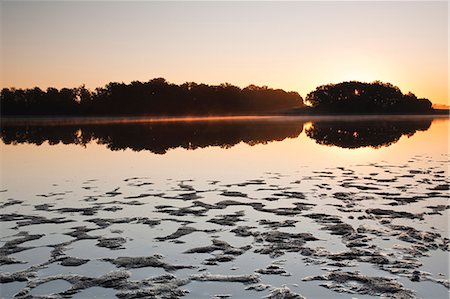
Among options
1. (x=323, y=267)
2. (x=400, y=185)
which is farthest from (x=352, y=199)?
(x=323, y=267)

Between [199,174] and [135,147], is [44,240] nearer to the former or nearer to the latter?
[199,174]

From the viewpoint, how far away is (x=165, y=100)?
178 metres

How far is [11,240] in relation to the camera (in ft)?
31.9

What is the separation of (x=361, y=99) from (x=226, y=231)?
593 ft

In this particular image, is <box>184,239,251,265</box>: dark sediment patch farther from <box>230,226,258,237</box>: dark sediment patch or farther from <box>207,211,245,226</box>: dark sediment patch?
<box>207,211,245,226</box>: dark sediment patch

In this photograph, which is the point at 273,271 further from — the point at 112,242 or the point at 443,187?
the point at 443,187

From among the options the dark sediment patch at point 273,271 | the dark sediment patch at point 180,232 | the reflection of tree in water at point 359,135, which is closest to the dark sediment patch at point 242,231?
the dark sediment patch at point 180,232

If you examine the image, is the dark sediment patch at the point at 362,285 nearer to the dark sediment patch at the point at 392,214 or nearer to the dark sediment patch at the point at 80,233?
the dark sediment patch at the point at 392,214

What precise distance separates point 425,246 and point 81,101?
174 m

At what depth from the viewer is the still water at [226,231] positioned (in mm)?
7262

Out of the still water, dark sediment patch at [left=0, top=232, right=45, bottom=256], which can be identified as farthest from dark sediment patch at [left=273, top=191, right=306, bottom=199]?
dark sediment patch at [left=0, top=232, right=45, bottom=256]

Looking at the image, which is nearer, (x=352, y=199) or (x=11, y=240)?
(x=11, y=240)

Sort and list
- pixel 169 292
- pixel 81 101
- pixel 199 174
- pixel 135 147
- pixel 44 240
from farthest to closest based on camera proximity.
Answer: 1. pixel 81 101
2. pixel 135 147
3. pixel 199 174
4. pixel 44 240
5. pixel 169 292

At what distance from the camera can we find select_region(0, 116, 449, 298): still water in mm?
7262
